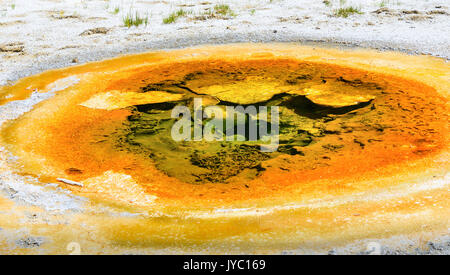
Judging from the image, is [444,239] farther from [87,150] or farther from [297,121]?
[87,150]

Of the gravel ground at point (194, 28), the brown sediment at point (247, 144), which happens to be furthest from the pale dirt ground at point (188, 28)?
the brown sediment at point (247, 144)

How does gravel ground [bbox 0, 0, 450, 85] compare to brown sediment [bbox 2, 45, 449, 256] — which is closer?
brown sediment [bbox 2, 45, 449, 256]

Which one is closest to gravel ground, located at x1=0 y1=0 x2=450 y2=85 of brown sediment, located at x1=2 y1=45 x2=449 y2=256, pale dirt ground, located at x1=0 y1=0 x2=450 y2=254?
pale dirt ground, located at x1=0 y1=0 x2=450 y2=254

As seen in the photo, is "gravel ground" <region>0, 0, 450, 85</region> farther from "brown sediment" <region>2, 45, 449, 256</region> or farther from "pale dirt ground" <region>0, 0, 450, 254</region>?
"brown sediment" <region>2, 45, 449, 256</region>

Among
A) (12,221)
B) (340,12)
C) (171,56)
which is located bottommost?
(12,221)

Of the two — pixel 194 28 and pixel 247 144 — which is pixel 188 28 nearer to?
pixel 194 28

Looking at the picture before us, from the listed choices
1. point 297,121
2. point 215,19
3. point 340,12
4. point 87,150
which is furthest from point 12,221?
point 340,12
